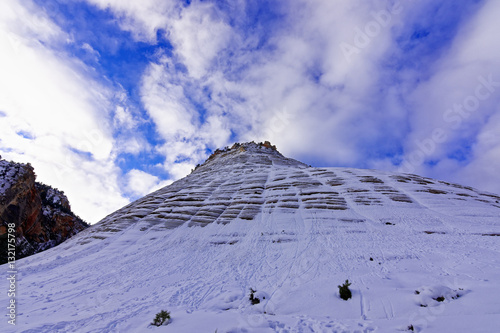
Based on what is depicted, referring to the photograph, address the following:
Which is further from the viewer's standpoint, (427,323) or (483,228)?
(483,228)

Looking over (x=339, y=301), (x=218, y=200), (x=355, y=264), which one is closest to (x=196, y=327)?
(x=339, y=301)

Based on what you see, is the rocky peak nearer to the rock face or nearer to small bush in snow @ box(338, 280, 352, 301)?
the rock face

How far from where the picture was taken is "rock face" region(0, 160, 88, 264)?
27453mm

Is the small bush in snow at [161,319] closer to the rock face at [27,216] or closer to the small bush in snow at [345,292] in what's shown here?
the small bush in snow at [345,292]

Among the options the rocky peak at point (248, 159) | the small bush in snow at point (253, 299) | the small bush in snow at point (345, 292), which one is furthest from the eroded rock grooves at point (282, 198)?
the rocky peak at point (248, 159)

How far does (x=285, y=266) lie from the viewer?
9.47 meters

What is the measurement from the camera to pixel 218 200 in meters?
19.6

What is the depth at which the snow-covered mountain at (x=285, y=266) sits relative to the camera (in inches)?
227

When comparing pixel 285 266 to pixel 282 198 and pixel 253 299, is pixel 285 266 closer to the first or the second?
pixel 253 299

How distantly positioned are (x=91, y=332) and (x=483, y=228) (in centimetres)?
1742

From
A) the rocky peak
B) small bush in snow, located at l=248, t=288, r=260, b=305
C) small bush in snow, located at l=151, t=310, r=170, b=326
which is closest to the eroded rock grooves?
small bush in snow, located at l=248, t=288, r=260, b=305

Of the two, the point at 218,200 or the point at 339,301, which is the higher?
the point at 218,200

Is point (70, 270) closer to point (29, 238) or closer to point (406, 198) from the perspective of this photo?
point (406, 198)

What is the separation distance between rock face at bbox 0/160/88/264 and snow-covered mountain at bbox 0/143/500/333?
593 inches
